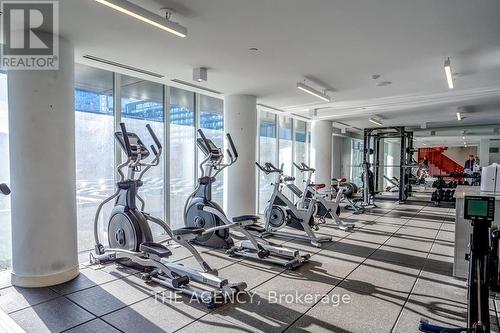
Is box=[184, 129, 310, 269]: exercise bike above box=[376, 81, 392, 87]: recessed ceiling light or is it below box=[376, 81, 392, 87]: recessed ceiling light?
below

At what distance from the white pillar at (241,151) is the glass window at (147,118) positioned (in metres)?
1.35

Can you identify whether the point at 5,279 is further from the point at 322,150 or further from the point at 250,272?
the point at 322,150

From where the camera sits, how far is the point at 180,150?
19.9 ft

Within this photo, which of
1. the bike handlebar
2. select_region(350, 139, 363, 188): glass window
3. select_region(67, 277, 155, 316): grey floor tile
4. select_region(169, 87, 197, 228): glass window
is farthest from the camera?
select_region(350, 139, 363, 188): glass window

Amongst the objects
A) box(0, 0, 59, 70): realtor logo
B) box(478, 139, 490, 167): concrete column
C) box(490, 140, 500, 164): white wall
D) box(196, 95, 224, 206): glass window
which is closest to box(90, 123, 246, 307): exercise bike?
box(0, 0, 59, 70): realtor logo

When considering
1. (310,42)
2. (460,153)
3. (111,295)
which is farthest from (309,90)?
(460,153)

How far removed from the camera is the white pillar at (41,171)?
3.26m

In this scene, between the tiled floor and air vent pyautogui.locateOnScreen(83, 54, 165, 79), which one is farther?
air vent pyautogui.locateOnScreen(83, 54, 165, 79)

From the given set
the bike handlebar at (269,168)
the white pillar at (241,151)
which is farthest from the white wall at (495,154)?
the bike handlebar at (269,168)

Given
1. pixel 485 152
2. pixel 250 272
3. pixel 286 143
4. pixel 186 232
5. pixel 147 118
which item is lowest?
pixel 250 272

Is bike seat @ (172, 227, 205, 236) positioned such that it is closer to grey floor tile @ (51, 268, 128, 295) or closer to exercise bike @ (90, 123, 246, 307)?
exercise bike @ (90, 123, 246, 307)

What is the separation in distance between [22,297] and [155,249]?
4.40 feet

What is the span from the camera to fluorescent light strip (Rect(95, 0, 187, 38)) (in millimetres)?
2486

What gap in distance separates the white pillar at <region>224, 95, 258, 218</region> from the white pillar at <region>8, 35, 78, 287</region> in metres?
3.27
